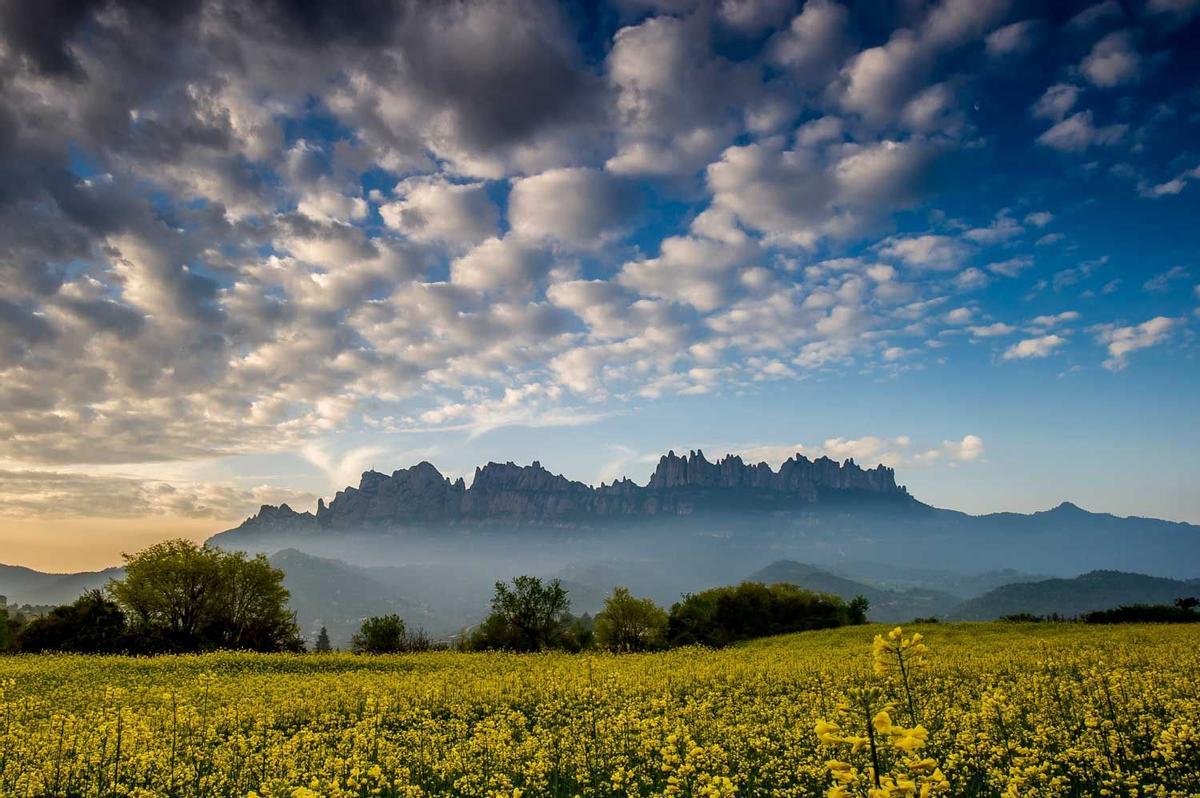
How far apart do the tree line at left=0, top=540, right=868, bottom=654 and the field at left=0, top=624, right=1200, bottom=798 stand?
77.7ft

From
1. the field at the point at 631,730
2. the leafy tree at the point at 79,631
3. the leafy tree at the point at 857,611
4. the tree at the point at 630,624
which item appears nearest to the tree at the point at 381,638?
the leafy tree at the point at 79,631

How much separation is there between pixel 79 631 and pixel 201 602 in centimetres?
879

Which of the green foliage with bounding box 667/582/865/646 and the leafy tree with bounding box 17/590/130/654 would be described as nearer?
the leafy tree with bounding box 17/590/130/654

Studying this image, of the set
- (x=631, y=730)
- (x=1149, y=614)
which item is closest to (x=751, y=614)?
(x=1149, y=614)

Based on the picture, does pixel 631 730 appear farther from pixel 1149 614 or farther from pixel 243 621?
pixel 1149 614

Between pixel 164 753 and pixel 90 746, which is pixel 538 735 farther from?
pixel 90 746

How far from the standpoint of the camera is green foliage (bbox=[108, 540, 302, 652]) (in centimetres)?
5650

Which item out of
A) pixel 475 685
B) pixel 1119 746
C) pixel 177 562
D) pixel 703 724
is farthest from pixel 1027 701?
pixel 177 562

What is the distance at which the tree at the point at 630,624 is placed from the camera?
2530 inches

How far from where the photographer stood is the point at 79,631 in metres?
A: 52.5

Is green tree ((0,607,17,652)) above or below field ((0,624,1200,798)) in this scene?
below

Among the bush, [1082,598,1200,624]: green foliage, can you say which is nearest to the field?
the bush

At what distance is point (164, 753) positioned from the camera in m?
15.3

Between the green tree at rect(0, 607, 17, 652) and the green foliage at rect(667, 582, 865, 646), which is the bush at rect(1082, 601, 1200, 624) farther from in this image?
the green tree at rect(0, 607, 17, 652)
